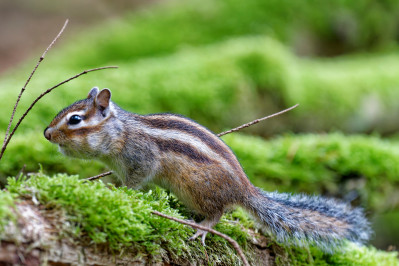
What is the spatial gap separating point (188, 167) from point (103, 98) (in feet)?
2.55

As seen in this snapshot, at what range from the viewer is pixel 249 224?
3.63m

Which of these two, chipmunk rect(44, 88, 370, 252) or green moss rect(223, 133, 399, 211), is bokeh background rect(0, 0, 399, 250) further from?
chipmunk rect(44, 88, 370, 252)

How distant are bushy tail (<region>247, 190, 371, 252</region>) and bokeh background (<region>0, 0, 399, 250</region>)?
3.47ft

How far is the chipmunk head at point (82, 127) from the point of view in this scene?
3.36 m

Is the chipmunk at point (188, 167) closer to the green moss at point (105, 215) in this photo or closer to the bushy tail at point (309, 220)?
the bushy tail at point (309, 220)

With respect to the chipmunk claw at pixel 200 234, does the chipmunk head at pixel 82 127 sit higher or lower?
higher

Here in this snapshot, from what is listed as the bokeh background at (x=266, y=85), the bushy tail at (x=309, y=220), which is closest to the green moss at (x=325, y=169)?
the bokeh background at (x=266, y=85)

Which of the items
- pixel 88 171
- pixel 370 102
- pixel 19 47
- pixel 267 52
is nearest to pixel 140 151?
pixel 88 171

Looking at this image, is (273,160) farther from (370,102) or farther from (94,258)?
(370,102)

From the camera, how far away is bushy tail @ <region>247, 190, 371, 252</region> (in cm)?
341

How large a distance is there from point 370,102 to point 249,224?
20.1ft

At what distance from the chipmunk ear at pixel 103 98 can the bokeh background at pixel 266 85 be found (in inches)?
21.5

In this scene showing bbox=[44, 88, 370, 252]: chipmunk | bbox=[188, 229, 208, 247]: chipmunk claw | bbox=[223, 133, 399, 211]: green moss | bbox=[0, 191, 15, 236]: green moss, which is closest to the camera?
bbox=[0, 191, 15, 236]: green moss

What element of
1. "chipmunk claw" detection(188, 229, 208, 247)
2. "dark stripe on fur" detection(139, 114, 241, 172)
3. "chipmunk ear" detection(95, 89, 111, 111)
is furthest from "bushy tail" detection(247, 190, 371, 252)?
"chipmunk ear" detection(95, 89, 111, 111)
